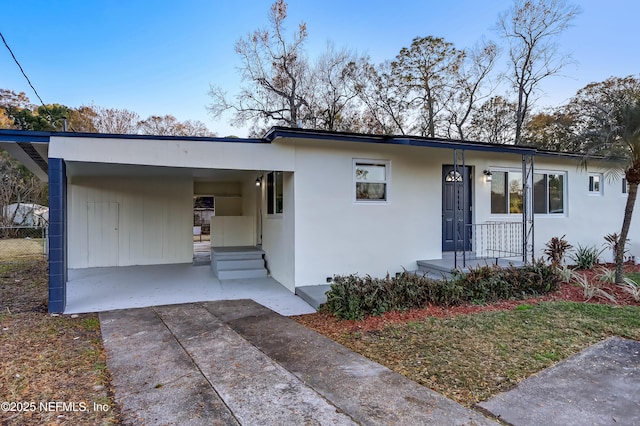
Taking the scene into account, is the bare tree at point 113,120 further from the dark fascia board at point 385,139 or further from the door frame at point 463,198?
the door frame at point 463,198

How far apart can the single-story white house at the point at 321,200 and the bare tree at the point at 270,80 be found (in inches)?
394

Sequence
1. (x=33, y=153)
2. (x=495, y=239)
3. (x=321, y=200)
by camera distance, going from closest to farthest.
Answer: (x=33, y=153) < (x=321, y=200) < (x=495, y=239)

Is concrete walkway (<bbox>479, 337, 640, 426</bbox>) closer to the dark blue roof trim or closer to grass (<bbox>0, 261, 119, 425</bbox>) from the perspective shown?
grass (<bbox>0, 261, 119, 425</bbox>)

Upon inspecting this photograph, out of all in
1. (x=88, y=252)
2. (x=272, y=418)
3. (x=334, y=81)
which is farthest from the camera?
(x=334, y=81)

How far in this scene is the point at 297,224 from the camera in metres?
6.78

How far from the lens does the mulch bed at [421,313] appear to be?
4.83 meters

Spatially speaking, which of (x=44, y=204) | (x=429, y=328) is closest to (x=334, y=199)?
(x=429, y=328)

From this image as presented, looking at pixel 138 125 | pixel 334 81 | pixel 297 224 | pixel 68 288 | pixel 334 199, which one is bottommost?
pixel 68 288

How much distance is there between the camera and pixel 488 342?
4.12 metres

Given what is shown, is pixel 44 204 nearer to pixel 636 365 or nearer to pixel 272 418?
pixel 272 418

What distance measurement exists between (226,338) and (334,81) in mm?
18018

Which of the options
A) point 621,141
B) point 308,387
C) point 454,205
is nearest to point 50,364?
point 308,387

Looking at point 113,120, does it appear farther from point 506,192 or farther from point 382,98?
point 506,192

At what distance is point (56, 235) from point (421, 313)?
18.4ft
